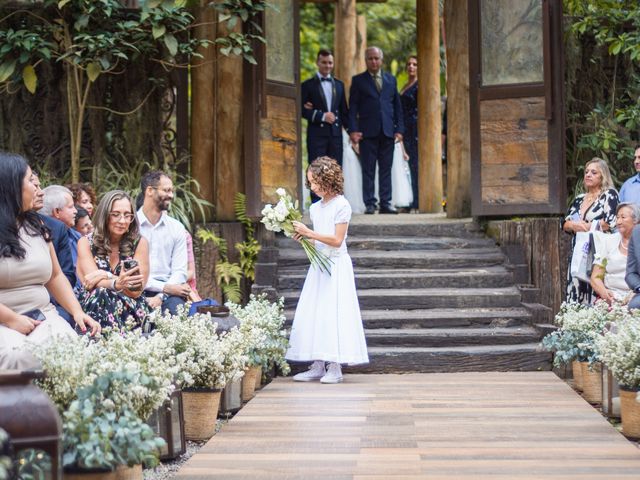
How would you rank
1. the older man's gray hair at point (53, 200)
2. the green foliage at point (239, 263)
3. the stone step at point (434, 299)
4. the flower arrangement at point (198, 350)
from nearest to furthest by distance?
the flower arrangement at point (198, 350) < the older man's gray hair at point (53, 200) < the stone step at point (434, 299) < the green foliage at point (239, 263)

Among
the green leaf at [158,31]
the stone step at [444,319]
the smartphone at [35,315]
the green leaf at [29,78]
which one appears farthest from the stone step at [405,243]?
the smartphone at [35,315]

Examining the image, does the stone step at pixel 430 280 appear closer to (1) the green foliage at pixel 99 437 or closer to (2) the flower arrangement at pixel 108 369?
(2) the flower arrangement at pixel 108 369

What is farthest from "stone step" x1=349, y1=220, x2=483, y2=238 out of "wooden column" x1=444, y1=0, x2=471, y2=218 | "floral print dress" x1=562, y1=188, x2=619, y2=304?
"floral print dress" x1=562, y1=188, x2=619, y2=304

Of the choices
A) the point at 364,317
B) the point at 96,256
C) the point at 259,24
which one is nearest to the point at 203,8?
the point at 259,24

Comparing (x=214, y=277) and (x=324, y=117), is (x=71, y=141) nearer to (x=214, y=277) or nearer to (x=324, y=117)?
(x=214, y=277)

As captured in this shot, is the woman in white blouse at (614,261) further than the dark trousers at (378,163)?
No

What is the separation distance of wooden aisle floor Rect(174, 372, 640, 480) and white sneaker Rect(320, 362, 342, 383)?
112 millimetres

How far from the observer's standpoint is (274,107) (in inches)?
422

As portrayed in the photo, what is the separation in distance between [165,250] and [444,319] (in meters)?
2.70

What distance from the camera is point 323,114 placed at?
12.6 meters

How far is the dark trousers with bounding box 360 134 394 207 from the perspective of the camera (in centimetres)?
1344

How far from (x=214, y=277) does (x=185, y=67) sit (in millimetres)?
2068

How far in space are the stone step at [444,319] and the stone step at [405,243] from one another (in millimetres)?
1130

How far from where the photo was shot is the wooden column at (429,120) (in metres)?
14.0
